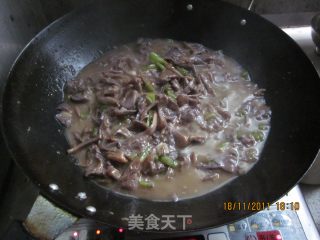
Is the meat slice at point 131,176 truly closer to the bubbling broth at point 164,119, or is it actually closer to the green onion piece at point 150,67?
the bubbling broth at point 164,119

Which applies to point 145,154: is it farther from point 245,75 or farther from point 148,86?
point 245,75

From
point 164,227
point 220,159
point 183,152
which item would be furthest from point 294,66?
point 164,227

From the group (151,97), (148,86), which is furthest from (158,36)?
(151,97)

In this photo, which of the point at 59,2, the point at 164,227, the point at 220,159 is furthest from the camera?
the point at 59,2

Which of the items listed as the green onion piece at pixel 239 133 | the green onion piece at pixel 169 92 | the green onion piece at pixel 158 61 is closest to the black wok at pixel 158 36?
the green onion piece at pixel 239 133

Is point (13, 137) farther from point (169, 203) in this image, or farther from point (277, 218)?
point (277, 218)
